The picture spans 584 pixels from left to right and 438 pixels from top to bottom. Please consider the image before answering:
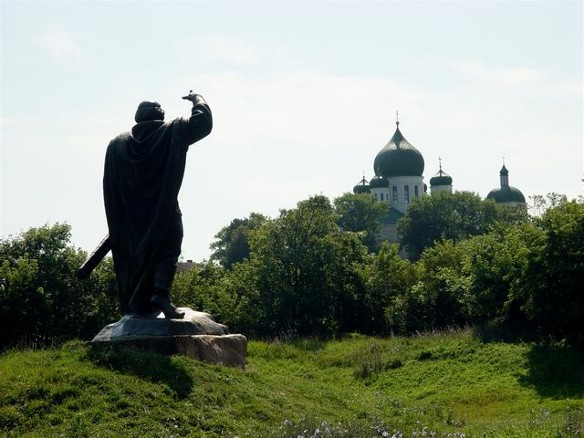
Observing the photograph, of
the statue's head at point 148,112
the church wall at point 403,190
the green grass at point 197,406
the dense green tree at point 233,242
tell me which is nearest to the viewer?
the green grass at point 197,406

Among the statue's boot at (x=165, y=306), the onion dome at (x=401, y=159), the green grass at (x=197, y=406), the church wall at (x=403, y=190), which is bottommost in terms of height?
the green grass at (x=197, y=406)

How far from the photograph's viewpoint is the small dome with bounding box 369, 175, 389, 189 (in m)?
104

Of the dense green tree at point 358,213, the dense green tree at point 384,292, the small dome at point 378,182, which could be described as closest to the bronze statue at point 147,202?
the dense green tree at point 384,292

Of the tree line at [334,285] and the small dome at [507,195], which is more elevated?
the small dome at [507,195]

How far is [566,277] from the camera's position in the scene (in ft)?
79.3

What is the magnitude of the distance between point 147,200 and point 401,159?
3397 inches

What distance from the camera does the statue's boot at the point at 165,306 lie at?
15.0 metres

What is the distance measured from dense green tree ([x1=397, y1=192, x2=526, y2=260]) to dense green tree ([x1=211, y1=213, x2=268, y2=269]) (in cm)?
1223

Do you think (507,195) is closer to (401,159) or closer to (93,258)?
(401,159)

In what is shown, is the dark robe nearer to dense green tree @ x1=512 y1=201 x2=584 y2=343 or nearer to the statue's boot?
the statue's boot

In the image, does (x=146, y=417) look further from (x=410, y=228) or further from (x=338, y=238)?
(x=410, y=228)

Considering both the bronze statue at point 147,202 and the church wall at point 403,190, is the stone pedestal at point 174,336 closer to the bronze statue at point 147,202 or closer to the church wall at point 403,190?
the bronze statue at point 147,202

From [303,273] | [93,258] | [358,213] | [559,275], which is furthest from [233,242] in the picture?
[93,258]

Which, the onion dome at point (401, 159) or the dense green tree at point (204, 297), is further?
the onion dome at point (401, 159)
